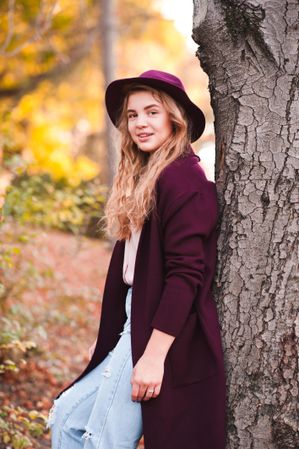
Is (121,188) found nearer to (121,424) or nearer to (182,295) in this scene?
(182,295)

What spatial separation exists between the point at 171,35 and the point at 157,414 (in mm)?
14676

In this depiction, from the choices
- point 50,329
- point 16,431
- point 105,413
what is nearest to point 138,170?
point 105,413

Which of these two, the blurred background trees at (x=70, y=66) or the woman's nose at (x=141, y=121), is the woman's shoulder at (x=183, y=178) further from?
the blurred background trees at (x=70, y=66)

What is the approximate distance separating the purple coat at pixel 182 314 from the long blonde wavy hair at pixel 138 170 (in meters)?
0.06

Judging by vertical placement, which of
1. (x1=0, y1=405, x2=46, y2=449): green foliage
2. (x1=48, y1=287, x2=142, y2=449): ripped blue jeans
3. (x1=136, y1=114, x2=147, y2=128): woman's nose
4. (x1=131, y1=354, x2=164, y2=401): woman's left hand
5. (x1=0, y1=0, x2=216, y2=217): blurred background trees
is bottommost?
(x1=0, y1=405, x2=46, y2=449): green foliage

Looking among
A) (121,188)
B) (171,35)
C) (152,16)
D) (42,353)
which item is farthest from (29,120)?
(121,188)

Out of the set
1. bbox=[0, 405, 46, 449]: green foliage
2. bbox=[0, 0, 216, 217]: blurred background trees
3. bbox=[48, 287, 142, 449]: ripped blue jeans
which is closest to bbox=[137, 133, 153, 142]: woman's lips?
bbox=[48, 287, 142, 449]: ripped blue jeans

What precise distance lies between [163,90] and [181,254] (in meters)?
0.80

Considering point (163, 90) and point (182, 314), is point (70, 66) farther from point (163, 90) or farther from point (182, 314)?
point (182, 314)

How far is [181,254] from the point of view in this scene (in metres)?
2.35

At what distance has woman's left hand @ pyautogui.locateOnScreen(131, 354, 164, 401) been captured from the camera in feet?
7.64

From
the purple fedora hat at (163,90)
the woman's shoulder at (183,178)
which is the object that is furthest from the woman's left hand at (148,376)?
the purple fedora hat at (163,90)

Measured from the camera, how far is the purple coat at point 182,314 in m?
2.35

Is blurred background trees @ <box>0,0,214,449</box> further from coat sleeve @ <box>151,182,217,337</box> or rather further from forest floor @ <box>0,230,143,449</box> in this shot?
coat sleeve @ <box>151,182,217,337</box>
